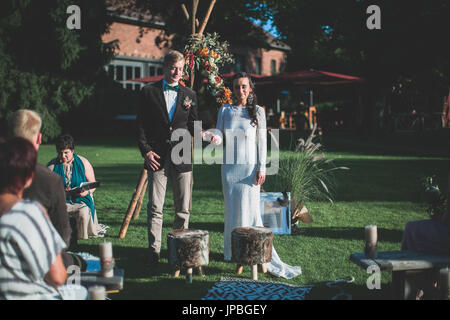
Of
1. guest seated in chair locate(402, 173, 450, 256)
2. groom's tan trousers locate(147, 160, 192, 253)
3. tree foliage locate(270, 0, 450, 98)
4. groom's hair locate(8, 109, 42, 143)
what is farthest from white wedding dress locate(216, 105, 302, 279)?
tree foliage locate(270, 0, 450, 98)

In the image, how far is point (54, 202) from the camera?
3520 mm

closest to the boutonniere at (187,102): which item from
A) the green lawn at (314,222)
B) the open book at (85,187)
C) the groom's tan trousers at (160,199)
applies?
the groom's tan trousers at (160,199)

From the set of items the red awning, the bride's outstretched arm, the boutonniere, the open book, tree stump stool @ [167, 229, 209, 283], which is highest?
the red awning

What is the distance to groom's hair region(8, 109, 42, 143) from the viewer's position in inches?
139

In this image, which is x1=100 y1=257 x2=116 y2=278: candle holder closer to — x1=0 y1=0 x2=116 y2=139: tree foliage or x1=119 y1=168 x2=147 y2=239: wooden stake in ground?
x1=119 y1=168 x2=147 y2=239: wooden stake in ground

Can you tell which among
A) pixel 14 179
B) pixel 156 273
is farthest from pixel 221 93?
pixel 14 179

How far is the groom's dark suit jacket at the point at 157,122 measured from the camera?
548cm

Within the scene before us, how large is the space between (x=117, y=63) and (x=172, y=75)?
25729 mm

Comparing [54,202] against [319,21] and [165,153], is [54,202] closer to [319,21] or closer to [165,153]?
[165,153]

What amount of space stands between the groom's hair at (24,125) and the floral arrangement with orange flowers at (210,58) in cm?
371

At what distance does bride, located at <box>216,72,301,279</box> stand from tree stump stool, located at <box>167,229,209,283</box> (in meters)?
0.68

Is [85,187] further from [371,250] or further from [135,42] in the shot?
[135,42]

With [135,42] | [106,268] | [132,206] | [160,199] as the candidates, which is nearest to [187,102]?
[160,199]

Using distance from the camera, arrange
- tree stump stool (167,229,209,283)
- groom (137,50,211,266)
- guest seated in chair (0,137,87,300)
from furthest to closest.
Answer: groom (137,50,211,266), tree stump stool (167,229,209,283), guest seated in chair (0,137,87,300)
